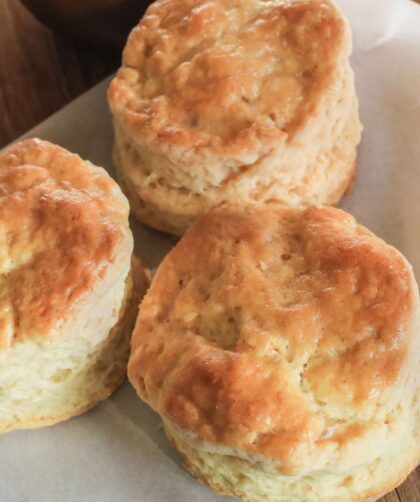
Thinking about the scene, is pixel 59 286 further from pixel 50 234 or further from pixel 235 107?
pixel 235 107

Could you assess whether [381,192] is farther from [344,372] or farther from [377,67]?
[344,372]

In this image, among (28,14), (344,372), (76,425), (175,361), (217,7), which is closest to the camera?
(344,372)

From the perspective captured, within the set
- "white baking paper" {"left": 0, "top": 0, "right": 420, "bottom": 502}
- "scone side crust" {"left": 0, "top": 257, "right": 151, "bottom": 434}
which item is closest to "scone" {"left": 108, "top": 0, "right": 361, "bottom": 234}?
"white baking paper" {"left": 0, "top": 0, "right": 420, "bottom": 502}

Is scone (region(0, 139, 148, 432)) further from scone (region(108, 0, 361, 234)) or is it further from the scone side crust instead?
scone (region(108, 0, 361, 234))

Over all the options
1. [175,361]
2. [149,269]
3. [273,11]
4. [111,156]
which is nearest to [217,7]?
[273,11]

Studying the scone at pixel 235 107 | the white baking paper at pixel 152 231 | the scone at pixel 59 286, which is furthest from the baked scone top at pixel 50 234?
the white baking paper at pixel 152 231

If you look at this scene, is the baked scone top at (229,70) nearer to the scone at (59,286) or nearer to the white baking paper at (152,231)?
the scone at (59,286)
